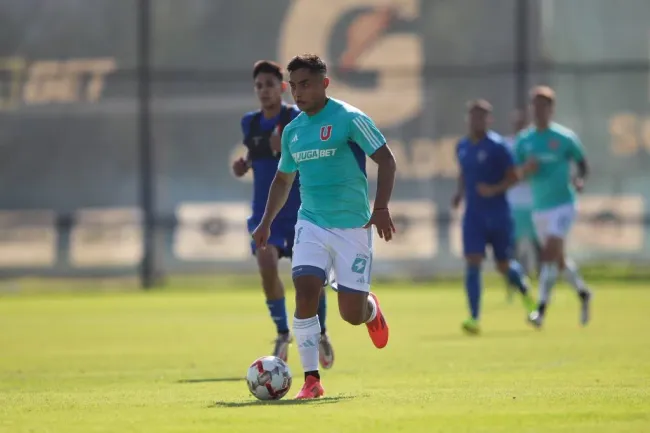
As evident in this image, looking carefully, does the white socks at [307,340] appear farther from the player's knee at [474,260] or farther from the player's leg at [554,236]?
the player's leg at [554,236]

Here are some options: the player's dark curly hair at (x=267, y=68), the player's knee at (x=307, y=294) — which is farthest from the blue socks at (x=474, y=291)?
the player's knee at (x=307, y=294)

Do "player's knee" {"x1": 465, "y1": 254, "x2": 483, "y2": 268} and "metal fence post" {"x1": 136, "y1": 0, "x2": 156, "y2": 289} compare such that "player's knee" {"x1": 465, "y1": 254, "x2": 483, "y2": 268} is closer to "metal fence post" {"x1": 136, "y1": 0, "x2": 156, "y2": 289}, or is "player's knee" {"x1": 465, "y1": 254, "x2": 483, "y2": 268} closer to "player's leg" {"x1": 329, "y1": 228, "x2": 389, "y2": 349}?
"player's leg" {"x1": 329, "y1": 228, "x2": 389, "y2": 349}

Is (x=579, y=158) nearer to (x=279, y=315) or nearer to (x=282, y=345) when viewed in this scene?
(x=279, y=315)

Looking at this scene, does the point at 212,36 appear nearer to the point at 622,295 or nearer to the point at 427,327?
the point at 622,295

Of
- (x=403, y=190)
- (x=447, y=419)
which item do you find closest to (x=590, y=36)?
(x=403, y=190)

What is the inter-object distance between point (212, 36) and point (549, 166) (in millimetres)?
10914

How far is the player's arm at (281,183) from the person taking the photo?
32.5ft

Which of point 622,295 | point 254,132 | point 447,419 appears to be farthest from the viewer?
point 622,295

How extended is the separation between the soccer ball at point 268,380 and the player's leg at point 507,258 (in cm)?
787

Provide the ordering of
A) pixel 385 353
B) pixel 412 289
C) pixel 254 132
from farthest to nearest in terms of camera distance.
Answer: pixel 412 289 → pixel 385 353 → pixel 254 132

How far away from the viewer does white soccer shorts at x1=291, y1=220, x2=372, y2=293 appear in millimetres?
9695

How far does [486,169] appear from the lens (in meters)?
17.0

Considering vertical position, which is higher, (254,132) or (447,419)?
(254,132)

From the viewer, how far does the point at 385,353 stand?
13680 mm
